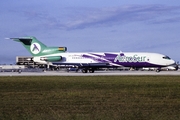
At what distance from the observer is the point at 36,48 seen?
81.0 meters

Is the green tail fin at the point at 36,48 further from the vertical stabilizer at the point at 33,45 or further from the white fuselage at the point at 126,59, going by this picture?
the white fuselage at the point at 126,59

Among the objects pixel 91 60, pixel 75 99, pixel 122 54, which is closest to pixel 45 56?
pixel 91 60

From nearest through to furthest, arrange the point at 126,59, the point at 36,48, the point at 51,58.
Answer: the point at 126,59
the point at 51,58
the point at 36,48

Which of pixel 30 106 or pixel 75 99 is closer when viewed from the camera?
pixel 30 106

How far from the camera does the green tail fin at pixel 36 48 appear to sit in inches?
3164

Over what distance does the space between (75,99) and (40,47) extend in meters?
59.8

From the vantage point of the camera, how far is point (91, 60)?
7612cm

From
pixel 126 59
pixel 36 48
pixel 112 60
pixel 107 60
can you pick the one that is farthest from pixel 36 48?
pixel 126 59

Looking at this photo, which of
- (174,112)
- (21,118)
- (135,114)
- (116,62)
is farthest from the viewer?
(116,62)

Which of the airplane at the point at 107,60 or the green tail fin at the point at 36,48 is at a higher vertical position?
the green tail fin at the point at 36,48

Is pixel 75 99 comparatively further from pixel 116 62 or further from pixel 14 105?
pixel 116 62

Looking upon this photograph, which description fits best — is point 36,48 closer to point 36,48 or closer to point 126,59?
point 36,48

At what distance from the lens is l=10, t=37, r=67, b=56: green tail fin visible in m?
80.4

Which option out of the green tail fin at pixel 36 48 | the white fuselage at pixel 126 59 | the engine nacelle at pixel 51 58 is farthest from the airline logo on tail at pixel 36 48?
the white fuselage at pixel 126 59
